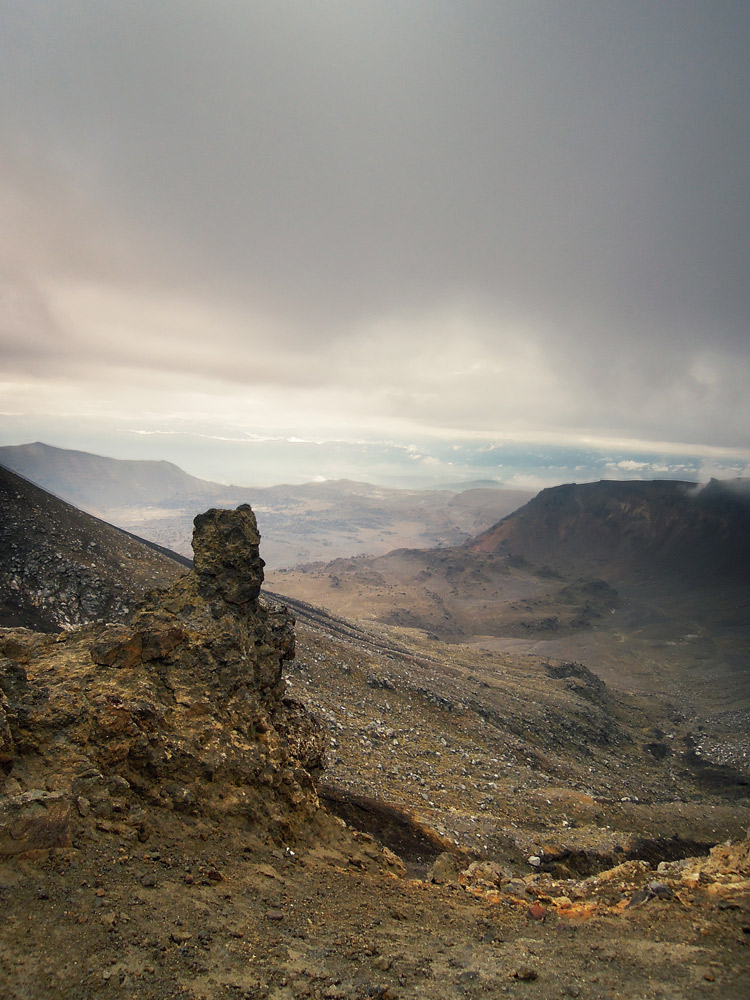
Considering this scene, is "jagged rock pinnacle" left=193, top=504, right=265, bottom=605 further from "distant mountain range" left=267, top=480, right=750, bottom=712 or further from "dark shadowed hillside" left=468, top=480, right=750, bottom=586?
"dark shadowed hillside" left=468, top=480, right=750, bottom=586

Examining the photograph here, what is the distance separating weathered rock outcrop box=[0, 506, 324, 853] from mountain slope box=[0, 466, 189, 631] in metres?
15.0

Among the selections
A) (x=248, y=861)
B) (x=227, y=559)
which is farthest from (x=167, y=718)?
(x=227, y=559)

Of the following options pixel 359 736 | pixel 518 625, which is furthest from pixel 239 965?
pixel 518 625

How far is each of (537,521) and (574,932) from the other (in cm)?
17003

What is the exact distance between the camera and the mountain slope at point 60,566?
25281 mm

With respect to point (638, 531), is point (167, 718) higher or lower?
higher

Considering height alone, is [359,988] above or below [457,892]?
above

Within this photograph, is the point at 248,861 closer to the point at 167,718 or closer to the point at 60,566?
the point at 167,718

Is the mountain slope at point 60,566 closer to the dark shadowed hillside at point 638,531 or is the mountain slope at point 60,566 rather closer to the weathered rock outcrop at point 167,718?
the weathered rock outcrop at point 167,718

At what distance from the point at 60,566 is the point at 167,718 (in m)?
23.1

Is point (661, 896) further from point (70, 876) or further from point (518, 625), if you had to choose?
point (518, 625)

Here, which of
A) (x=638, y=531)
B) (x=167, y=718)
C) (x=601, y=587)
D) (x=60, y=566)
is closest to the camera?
(x=167, y=718)

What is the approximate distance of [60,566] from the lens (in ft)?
91.8

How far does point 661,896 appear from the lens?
1076cm
